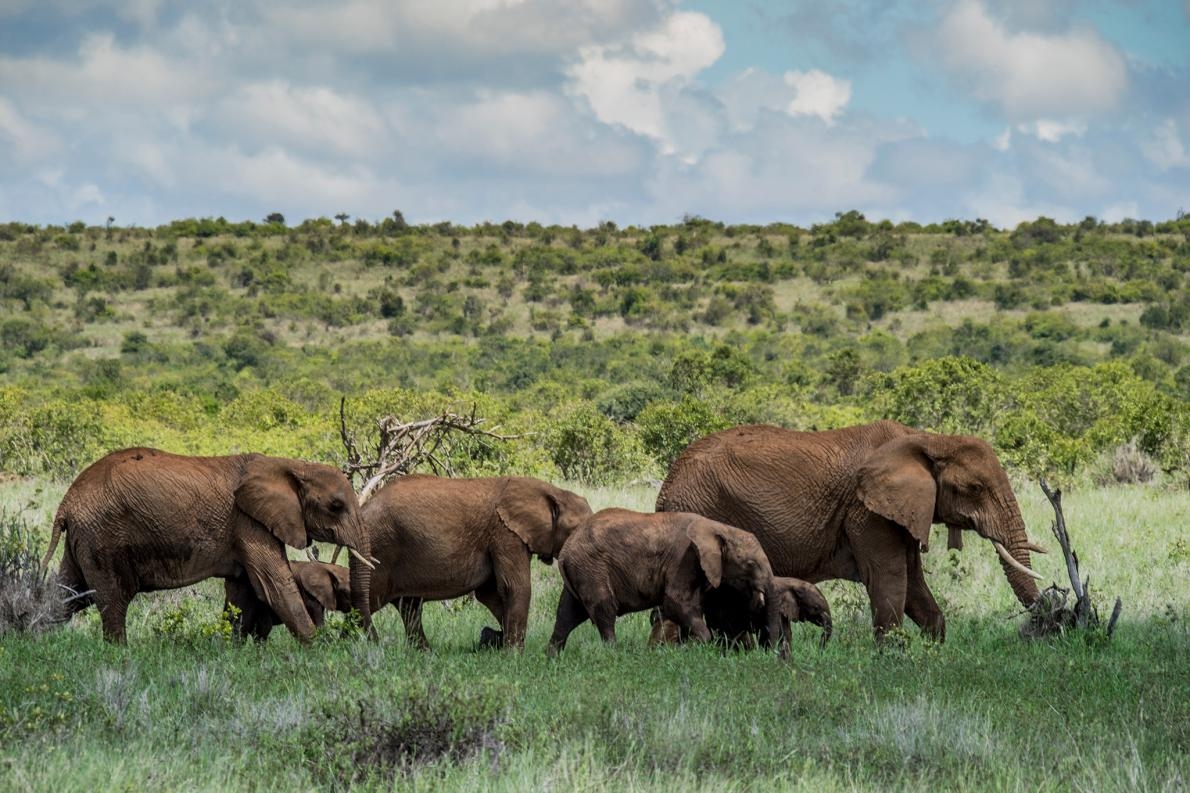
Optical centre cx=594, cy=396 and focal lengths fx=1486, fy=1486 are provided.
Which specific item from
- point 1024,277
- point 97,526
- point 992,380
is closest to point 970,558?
point 97,526

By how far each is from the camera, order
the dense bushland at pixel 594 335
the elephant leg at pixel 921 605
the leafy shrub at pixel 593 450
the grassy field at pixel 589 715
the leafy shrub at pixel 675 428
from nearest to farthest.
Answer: the grassy field at pixel 589 715
the elephant leg at pixel 921 605
the leafy shrub at pixel 593 450
the leafy shrub at pixel 675 428
the dense bushland at pixel 594 335

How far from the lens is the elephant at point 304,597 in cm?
1098

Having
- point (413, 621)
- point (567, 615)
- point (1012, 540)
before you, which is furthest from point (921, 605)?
point (413, 621)

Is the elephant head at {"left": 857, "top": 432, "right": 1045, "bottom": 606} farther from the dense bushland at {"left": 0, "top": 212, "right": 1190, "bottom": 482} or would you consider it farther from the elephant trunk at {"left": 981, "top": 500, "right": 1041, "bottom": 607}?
the dense bushland at {"left": 0, "top": 212, "right": 1190, "bottom": 482}

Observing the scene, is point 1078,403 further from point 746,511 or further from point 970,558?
point 746,511

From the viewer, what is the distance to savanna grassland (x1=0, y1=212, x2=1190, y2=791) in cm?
728

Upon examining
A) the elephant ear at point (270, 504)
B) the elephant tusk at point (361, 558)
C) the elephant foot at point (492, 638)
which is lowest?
the elephant foot at point (492, 638)

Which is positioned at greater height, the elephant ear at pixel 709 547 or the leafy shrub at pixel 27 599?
the elephant ear at pixel 709 547

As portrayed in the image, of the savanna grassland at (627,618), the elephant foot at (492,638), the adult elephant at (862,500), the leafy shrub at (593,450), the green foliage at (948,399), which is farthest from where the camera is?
the green foliage at (948,399)

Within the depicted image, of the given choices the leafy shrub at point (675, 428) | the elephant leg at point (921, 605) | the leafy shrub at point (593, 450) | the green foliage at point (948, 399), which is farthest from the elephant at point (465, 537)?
the green foliage at point (948, 399)

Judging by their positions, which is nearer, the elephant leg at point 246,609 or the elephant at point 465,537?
the elephant leg at point 246,609

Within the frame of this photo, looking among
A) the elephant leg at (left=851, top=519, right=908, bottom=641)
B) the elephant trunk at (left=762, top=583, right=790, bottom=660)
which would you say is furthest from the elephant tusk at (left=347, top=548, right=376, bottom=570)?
the elephant leg at (left=851, top=519, right=908, bottom=641)

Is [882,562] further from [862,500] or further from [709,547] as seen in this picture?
[709,547]

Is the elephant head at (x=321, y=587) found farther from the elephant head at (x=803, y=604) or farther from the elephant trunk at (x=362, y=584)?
the elephant head at (x=803, y=604)
